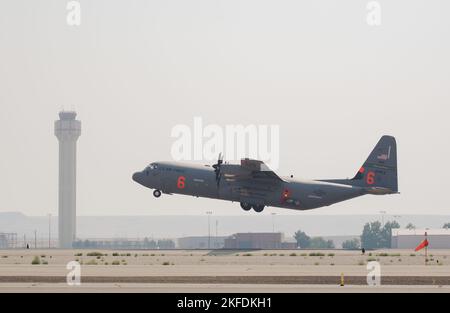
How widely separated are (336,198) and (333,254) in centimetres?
1438

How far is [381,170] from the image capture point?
105m

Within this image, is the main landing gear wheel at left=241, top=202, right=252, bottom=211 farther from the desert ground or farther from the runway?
the runway

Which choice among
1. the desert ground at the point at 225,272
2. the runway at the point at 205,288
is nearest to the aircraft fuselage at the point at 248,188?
the desert ground at the point at 225,272

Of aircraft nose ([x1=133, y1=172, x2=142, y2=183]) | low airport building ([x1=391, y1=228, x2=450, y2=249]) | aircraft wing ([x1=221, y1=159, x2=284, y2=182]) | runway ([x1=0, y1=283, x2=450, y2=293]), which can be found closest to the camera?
runway ([x1=0, y1=283, x2=450, y2=293])

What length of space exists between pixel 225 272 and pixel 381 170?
44043 mm

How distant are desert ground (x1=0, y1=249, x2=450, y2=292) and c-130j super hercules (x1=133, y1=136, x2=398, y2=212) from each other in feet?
38.7

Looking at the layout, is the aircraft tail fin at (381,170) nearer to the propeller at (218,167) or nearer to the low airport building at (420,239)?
the propeller at (218,167)

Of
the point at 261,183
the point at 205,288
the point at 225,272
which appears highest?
the point at 261,183

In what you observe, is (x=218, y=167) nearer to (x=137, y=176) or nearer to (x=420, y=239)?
(x=137, y=176)

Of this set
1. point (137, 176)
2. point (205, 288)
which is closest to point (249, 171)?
point (137, 176)

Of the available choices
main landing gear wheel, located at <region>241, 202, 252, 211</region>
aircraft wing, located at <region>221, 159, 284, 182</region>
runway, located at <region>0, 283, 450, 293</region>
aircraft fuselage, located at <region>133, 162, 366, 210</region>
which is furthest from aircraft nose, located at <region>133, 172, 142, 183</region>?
runway, located at <region>0, 283, 450, 293</region>

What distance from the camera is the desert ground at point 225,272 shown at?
53.5 metres

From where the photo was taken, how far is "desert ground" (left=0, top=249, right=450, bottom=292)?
53531 mm
